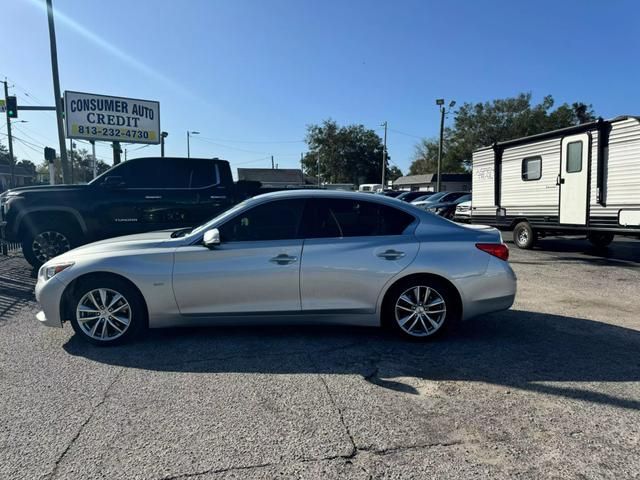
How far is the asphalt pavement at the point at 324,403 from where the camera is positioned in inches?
103

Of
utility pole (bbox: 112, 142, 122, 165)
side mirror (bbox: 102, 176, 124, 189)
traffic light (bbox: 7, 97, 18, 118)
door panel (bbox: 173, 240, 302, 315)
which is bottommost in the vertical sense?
door panel (bbox: 173, 240, 302, 315)

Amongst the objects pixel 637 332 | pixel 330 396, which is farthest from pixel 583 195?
pixel 330 396

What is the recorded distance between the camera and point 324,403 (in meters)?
3.32

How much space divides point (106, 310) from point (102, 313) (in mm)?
49

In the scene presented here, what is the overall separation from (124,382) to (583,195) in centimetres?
1020

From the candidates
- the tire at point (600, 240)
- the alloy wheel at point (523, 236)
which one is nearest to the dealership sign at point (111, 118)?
the alloy wheel at point (523, 236)

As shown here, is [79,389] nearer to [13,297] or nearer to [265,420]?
[265,420]

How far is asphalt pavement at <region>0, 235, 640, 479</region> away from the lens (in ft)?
8.56

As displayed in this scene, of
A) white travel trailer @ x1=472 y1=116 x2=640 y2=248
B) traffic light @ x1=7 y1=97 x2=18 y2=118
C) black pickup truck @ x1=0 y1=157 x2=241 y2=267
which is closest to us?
black pickup truck @ x1=0 y1=157 x2=241 y2=267

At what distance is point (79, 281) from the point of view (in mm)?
4465

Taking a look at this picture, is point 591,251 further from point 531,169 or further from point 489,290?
point 489,290

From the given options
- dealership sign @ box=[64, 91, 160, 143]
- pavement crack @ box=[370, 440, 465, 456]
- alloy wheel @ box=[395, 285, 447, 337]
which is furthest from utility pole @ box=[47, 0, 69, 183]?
pavement crack @ box=[370, 440, 465, 456]

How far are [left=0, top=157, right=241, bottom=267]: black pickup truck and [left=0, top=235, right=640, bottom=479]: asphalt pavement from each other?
3.14m

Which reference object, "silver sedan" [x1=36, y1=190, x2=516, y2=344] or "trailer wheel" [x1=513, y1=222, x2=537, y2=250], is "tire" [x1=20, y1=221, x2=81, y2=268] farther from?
"trailer wheel" [x1=513, y1=222, x2=537, y2=250]
